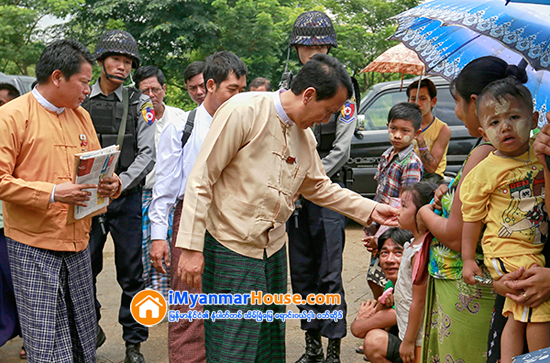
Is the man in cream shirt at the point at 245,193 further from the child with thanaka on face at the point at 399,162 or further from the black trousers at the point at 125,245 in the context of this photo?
the child with thanaka on face at the point at 399,162

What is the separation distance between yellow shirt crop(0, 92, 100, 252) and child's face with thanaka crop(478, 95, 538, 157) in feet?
7.30

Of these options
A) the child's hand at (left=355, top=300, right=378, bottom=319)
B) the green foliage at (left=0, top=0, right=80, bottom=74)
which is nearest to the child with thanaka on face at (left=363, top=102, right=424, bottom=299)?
the child's hand at (left=355, top=300, right=378, bottom=319)

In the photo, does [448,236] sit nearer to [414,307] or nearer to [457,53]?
[414,307]

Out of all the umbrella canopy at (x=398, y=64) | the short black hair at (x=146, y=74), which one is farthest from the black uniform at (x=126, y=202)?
the umbrella canopy at (x=398, y=64)

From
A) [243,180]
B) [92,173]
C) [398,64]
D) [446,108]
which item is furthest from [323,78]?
[446,108]

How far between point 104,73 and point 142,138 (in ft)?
1.82

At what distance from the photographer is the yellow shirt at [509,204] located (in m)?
2.10

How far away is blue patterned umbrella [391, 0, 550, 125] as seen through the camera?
2.56 meters

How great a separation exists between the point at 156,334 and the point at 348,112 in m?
2.41

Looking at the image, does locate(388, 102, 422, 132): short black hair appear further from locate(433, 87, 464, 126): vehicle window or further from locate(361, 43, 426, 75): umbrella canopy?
locate(433, 87, 464, 126): vehicle window

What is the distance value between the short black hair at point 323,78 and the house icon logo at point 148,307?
2.23 metres

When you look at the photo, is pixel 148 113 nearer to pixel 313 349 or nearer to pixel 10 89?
pixel 10 89

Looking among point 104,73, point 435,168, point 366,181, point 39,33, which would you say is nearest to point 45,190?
point 104,73

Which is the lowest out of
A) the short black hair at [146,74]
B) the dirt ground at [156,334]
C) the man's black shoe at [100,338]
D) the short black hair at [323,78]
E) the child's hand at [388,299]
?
the dirt ground at [156,334]
